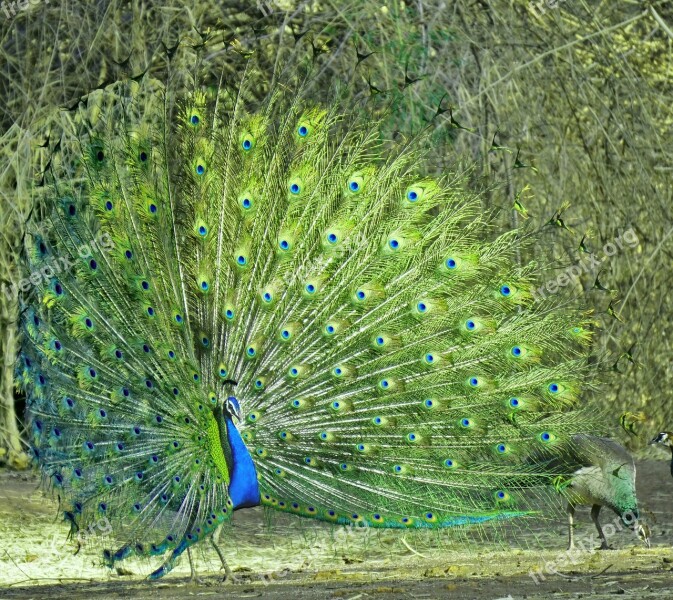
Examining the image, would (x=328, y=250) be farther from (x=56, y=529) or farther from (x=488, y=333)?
(x=56, y=529)

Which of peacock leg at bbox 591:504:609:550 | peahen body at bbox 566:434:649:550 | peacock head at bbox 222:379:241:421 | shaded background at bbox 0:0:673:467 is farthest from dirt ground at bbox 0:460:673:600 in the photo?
shaded background at bbox 0:0:673:467

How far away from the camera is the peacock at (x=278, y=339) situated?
628cm

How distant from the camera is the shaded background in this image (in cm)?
934

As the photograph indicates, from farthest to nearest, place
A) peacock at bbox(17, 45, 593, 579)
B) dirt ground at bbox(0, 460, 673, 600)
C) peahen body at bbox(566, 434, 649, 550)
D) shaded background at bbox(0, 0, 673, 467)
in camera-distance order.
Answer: shaded background at bbox(0, 0, 673, 467) < peahen body at bbox(566, 434, 649, 550) < peacock at bbox(17, 45, 593, 579) < dirt ground at bbox(0, 460, 673, 600)

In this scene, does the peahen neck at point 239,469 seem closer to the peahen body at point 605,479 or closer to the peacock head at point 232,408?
the peacock head at point 232,408

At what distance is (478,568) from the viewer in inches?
271

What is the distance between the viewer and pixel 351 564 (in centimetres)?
761

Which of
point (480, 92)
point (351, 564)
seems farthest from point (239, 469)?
point (480, 92)

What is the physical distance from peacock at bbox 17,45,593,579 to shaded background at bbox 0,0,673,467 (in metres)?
2.37

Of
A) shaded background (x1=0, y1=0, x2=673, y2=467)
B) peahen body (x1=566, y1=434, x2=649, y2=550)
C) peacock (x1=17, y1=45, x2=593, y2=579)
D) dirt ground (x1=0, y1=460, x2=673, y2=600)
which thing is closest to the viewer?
dirt ground (x1=0, y1=460, x2=673, y2=600)

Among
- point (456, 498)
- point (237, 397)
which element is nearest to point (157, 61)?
point (237, 397)

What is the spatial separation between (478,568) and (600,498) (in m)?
0.87

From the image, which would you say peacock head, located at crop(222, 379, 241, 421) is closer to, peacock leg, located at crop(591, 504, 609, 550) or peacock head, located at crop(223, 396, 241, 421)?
peacock head, located at crop(223, 396, 241, 421)

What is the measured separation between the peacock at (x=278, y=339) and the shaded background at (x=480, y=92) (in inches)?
93.5
